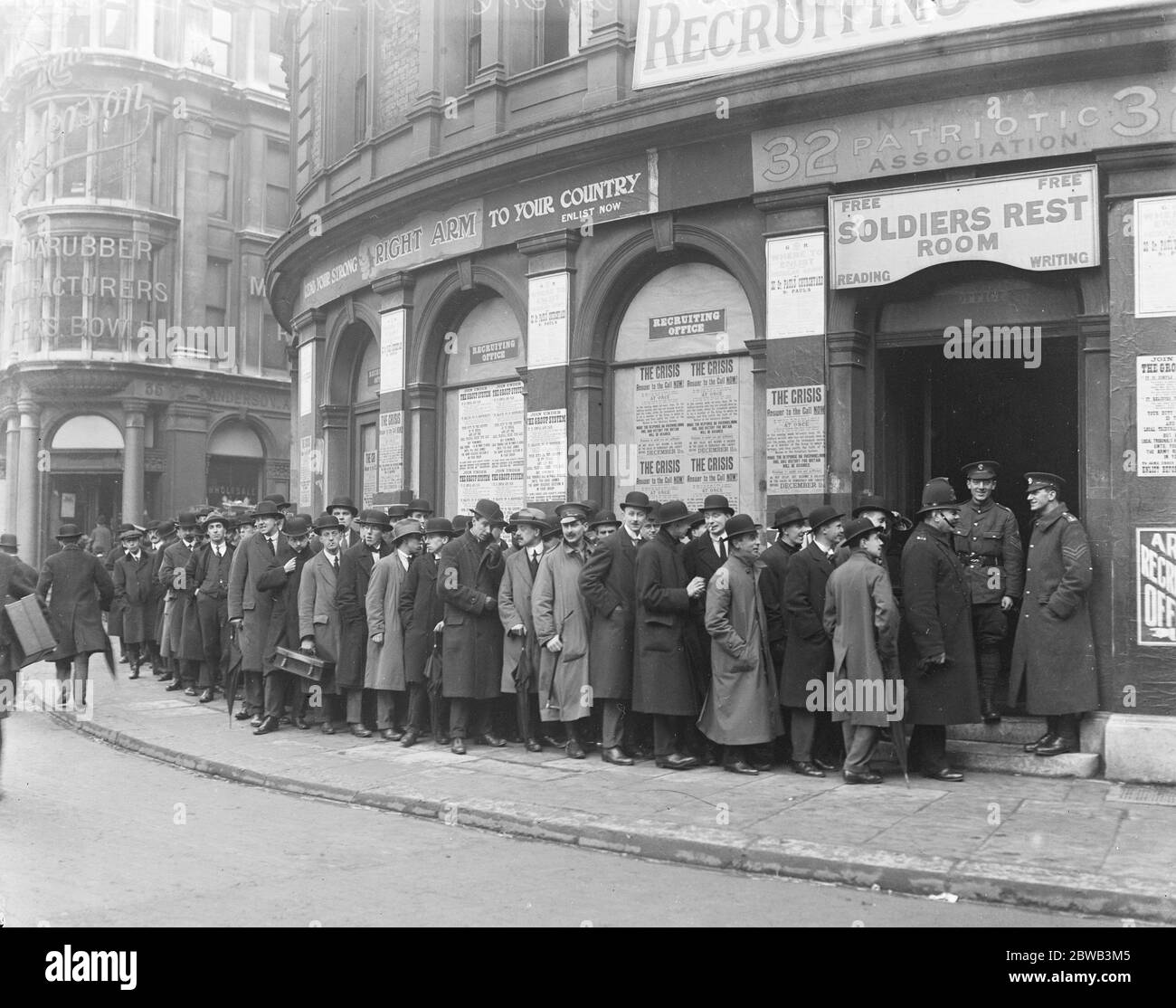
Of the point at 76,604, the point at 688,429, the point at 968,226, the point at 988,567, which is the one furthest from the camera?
the point at 76,604

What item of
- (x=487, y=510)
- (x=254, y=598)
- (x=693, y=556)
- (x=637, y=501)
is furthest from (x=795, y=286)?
(x=254, y=598)

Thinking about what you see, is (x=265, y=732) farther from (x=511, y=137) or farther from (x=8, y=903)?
(x=511, y=137)

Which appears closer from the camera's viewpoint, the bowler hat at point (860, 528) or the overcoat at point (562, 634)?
the bowler hat at point (860, 528)

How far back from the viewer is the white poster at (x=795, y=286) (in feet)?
36.2

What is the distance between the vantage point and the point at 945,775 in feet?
28.8

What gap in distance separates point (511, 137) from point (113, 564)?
8983mm

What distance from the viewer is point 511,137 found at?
13398 mm

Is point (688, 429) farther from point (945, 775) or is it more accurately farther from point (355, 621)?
point (945, 775)

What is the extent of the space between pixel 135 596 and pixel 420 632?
300 inches

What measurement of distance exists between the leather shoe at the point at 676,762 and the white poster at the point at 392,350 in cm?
791

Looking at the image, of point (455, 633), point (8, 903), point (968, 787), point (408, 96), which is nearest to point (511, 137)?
point (408, 96)

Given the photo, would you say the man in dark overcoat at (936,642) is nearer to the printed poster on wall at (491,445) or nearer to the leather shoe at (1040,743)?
the leather shoe at (1040,743)

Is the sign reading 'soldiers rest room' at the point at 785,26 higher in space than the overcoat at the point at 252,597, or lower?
higher

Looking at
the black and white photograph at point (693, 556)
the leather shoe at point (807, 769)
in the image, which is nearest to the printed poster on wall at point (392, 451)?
the black and white photograph at point (693, 556)
